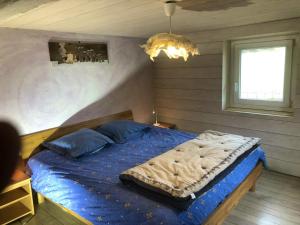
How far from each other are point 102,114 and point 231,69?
205 centimetres

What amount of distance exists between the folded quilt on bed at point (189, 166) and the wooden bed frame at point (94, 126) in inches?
11.2

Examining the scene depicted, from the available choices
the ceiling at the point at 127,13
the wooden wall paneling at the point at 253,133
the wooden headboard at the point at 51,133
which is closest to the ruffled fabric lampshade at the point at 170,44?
the ceiling at the point at 127,13

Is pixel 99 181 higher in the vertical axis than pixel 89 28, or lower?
lower

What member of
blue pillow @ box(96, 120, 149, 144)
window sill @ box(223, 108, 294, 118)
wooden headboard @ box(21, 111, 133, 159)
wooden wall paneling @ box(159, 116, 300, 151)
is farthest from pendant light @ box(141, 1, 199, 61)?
wooden wall paneling @ box(159, 116, 300, 151)

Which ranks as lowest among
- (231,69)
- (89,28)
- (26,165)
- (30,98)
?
(26,165)

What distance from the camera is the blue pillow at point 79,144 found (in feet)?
8.85

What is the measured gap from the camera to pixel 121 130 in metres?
3.26

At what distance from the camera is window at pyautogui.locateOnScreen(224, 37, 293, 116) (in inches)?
127

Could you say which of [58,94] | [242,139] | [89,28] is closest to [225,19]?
[242,139]

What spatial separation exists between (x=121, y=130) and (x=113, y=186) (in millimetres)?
1271

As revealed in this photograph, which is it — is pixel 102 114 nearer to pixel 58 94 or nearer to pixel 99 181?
pixel 58 94

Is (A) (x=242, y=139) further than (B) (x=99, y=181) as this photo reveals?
Yes

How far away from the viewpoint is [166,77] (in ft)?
14.0

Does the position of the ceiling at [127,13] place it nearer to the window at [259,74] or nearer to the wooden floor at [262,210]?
the window at [259,74]
